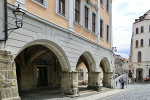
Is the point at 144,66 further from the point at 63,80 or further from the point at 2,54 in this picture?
the point at 2,54

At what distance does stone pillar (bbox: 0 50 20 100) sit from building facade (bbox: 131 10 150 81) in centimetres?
3678

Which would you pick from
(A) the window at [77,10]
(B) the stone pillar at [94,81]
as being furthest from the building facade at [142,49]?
(A) the window at [77,10]

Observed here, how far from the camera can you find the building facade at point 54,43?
764 centimetres

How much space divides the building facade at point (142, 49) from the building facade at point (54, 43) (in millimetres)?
21443

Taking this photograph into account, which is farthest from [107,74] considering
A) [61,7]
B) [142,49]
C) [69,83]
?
[142,49]

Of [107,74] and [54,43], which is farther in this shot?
[107,74]

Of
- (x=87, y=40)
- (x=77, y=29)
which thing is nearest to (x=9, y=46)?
(x=77, y=29)

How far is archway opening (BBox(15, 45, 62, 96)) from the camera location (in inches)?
632

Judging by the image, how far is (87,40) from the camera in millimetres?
15766

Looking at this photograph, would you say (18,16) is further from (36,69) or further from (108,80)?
(108,80)

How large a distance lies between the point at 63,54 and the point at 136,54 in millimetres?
33997

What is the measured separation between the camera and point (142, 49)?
4212cm

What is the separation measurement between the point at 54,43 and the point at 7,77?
14.9 ft

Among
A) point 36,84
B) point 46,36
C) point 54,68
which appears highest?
point 46,36
